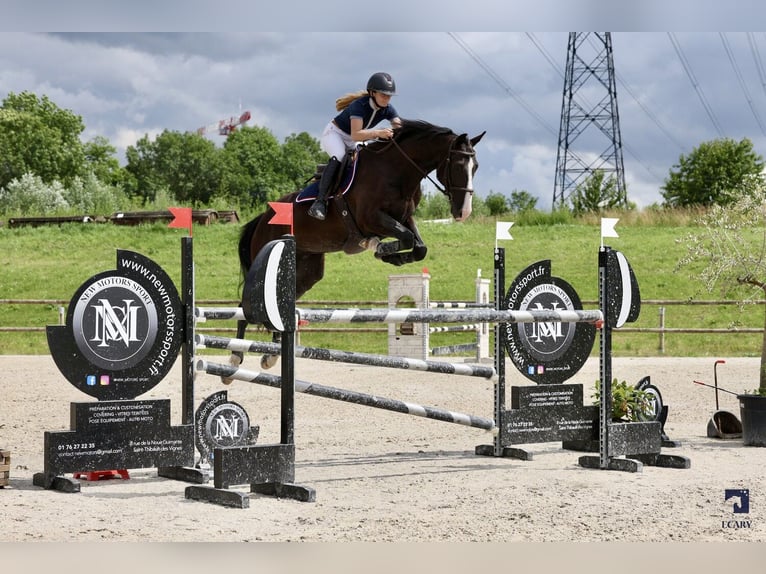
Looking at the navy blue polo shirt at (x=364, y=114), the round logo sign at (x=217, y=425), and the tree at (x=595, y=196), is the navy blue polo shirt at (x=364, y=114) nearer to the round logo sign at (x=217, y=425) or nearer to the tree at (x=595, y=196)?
the round logo sign at (x=217, y=425)

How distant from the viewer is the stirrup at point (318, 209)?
183 inches

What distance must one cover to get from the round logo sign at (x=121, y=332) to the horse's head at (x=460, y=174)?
4.57 feet

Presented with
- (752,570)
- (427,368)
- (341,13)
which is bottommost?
(752,570)

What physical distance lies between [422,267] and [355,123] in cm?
1083

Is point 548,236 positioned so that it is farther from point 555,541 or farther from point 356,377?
point 555,541

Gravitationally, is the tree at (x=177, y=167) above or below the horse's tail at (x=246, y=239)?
above

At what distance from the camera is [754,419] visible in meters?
5.28

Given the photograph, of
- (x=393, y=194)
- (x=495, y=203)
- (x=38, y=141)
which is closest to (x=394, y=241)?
(x=393, y=194)

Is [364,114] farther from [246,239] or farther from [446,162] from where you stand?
[246,239]

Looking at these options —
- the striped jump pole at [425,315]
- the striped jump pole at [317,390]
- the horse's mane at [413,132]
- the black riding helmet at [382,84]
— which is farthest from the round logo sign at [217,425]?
the black riding helmet at [382,84]

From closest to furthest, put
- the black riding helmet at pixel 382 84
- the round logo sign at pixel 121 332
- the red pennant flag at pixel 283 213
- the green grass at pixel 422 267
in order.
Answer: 1. the red pennant flag at pixel 283 213
2. the round logo sign at pixel 121 332
3. the black riding helmet at pixel 382 84
4. the green grass at pixel 422 267

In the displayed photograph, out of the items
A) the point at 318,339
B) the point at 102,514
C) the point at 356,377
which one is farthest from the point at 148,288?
the point at 318,339

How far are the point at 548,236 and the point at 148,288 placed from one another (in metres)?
12.8

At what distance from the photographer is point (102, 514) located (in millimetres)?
3309
